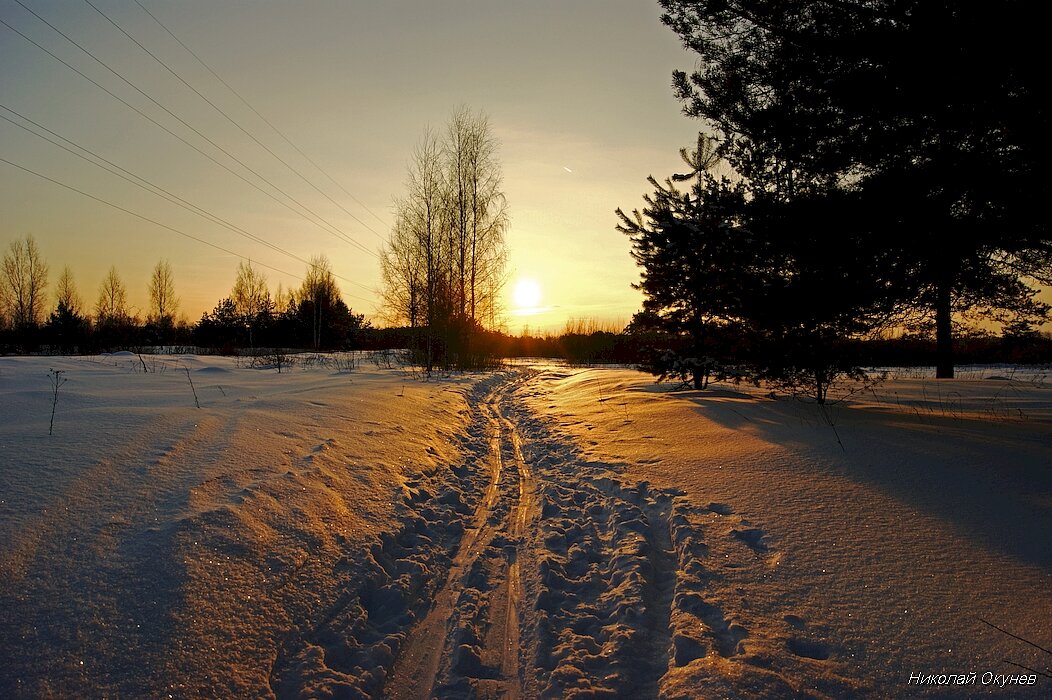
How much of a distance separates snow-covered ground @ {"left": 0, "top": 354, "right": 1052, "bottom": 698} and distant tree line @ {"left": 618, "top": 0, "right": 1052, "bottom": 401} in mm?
1917

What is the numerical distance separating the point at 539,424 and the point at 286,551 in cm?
600

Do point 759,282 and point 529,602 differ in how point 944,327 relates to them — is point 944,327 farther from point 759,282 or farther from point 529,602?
point 529,602

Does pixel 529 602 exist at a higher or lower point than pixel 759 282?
lower

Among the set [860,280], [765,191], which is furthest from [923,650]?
[765,191]

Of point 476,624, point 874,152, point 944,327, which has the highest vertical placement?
point 874,152

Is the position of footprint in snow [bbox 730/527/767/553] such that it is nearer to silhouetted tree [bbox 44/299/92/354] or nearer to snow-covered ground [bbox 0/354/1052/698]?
snow-covered ground [bbox 0/354/1052/698]

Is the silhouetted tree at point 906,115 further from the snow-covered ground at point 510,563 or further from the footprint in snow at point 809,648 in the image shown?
the footprint in snow at point 809,648

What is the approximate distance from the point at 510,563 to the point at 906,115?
235 inches

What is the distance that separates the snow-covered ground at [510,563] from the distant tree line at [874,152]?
192 cm

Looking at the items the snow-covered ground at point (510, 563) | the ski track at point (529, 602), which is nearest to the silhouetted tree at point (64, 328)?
the snow-covered ground at point (510, 563)

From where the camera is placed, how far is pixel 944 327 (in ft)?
41.7

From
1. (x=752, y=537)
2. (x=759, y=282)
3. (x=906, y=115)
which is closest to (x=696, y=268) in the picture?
(x=759, y=282)

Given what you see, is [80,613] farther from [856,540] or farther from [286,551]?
[856,540]

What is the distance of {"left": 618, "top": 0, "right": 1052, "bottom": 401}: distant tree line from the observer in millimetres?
4871
